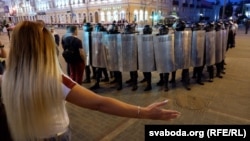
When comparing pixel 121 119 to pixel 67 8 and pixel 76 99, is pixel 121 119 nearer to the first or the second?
pixel 76 99

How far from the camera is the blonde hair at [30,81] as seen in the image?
130cm

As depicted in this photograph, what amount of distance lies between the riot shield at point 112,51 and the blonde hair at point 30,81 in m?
4.50

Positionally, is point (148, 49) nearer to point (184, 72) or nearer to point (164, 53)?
point (164, 53)

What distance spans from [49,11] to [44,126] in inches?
3175

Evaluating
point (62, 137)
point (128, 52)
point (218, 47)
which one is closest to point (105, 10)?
point (218, 47)

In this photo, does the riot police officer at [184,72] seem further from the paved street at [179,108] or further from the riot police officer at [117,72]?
the riot police officer at [117,72]

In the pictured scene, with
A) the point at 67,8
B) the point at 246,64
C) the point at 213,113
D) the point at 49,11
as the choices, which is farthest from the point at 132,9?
the point at 213,113

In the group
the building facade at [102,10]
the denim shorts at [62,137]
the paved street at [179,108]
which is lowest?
the paved street at [179,108]

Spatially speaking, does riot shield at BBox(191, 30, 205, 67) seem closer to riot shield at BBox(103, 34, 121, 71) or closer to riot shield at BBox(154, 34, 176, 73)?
riot shield at BBox(154, 34, 176, 73)

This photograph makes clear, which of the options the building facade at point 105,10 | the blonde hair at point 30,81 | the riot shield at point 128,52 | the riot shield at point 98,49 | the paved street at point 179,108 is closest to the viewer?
the blonde hair at point 30,81

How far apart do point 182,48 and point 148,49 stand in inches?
36.8

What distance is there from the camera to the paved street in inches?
146

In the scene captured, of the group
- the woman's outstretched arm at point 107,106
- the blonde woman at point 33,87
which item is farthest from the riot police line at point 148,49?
the blonde woman at point 33,87

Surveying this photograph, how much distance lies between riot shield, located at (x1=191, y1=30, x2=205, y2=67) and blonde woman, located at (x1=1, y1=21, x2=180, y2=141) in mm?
5097
